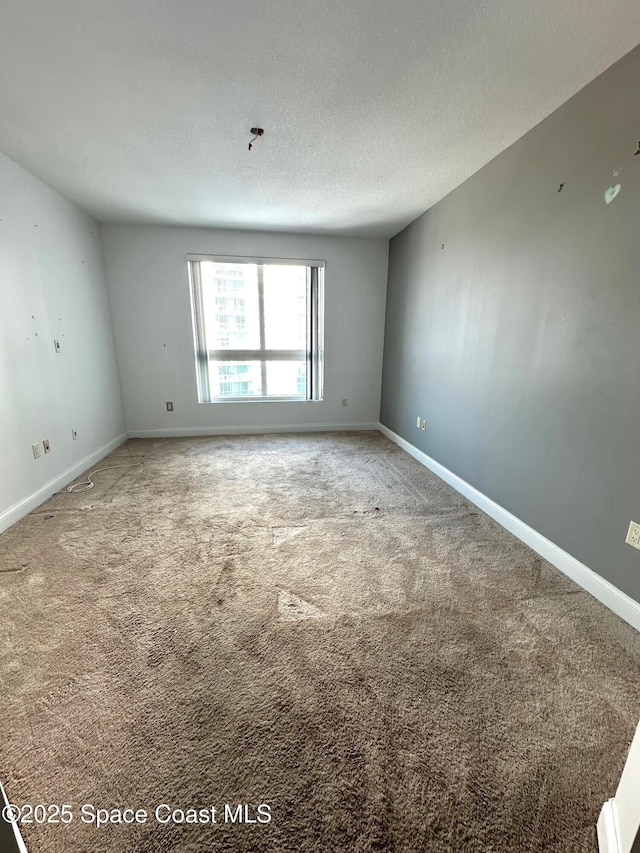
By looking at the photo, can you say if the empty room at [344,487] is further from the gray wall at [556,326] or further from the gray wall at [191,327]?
the gray wall at [191,327]

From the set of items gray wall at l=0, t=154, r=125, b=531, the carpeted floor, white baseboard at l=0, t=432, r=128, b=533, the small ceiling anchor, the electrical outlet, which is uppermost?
the small ceiling anchor

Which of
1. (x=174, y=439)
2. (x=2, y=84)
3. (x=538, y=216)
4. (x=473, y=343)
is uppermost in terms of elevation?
(x=2, y=84)

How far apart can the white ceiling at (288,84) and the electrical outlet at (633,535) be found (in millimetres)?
2014

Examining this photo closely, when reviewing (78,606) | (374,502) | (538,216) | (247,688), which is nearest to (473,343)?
(538,216)

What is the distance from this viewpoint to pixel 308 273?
412 centimetres

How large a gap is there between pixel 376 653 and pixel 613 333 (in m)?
1.79

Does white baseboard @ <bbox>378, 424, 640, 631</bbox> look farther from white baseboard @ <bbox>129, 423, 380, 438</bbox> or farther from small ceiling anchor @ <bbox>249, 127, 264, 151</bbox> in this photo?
small ceiling anchor @ <bbox>249, 127, 264, 151</bbox>

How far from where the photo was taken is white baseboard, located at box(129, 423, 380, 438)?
4.16 meters

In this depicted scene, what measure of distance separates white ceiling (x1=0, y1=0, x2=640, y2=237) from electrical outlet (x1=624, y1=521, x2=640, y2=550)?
2.01 m

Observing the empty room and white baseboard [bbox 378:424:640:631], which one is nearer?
the empty room

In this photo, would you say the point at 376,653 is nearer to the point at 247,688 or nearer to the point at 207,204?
the point at 247,688

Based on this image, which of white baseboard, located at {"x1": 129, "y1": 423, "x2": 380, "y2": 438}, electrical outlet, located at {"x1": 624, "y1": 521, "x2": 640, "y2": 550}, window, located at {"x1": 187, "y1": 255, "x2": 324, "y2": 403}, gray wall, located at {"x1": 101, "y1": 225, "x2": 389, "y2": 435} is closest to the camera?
electrical outlet, located at {"x1": 624, "y1": 521, "x2": 640, "y2": 550}

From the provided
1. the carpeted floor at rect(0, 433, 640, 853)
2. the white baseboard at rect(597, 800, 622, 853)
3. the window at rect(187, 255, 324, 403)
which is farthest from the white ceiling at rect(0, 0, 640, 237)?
the white baseboard at rect(597, 800, 622, 853)

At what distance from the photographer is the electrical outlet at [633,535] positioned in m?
1.49
